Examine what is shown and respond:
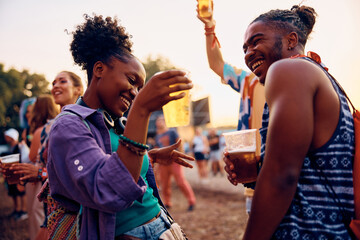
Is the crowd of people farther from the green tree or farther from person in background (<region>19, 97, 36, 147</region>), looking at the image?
the green tree

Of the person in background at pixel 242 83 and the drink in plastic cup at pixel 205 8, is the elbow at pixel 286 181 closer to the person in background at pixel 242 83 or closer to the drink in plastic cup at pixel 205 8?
the person in background at pixel 242 83

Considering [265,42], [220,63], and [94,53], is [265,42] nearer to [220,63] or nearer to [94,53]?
[94,53]

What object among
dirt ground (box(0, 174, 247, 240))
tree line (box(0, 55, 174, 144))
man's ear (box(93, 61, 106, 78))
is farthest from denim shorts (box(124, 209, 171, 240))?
tree line (box(0, 55, 174, 144))

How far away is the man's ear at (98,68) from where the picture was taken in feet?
5.46

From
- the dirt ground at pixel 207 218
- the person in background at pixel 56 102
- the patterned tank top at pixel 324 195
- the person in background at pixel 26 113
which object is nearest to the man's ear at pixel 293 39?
the patterned tank top at pixel 324 195

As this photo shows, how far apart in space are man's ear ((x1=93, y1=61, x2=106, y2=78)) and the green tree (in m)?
30.7

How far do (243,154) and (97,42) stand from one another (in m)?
1.13

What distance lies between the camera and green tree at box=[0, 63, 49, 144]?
31.0 metres

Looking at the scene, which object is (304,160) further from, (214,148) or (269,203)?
(214,148)

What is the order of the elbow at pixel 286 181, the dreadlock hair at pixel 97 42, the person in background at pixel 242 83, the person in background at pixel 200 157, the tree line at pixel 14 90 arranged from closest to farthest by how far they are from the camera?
the elbow at pixel 286 181 < the dreadlock hair at pixel 97 42 < the person in background at pixel 242 83 < the person in background at pixel 200 157 < the tree line at pixel 14 90

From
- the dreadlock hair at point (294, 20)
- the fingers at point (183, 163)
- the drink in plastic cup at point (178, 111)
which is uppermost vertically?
the dreadlock hair at point (294, 20)

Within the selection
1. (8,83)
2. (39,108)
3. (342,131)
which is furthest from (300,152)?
(8,83)

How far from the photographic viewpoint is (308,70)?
1.18m

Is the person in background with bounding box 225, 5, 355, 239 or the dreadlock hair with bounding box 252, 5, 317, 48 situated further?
the dreadlock hair with bounding box 252, 5, 317, 48
